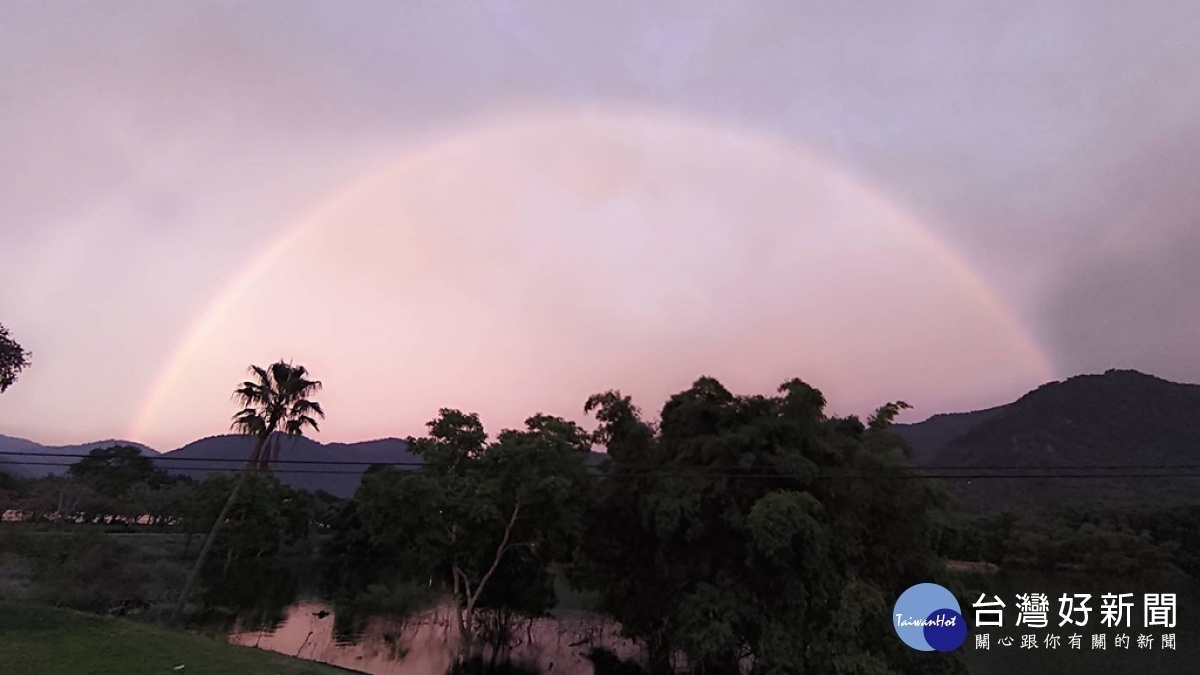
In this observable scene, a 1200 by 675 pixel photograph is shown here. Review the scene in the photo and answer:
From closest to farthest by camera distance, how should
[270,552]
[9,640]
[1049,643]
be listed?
[9,640]
[1049,643]
[270,552]

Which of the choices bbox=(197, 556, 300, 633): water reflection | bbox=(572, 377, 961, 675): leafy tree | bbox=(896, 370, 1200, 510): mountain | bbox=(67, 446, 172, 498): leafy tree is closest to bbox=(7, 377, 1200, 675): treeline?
bbox=(572, 377, 961, 675): leafy tree

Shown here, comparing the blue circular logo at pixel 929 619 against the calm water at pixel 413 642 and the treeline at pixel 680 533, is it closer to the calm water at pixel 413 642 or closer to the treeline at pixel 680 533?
the treeline at pixel 680 533

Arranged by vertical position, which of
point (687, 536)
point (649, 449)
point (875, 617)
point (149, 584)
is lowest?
point (149, 584)

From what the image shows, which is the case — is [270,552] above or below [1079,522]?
below

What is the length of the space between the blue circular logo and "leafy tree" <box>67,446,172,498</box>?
227ft

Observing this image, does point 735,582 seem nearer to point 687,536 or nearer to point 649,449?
point 687,536

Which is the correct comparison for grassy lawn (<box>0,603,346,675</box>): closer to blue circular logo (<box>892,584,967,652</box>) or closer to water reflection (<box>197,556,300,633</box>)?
blue circular logo (<box>892,584,967,652</box>)

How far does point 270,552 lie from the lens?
5553cm

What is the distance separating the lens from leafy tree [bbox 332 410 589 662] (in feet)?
72.7

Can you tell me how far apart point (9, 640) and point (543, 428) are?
15.0 m

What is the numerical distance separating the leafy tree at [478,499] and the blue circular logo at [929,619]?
34.7ft

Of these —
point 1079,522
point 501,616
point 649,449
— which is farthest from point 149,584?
point 1079,522

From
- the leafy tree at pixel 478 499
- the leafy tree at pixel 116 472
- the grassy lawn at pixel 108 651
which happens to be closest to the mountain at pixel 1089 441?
the leafy tree at pixel 478 499

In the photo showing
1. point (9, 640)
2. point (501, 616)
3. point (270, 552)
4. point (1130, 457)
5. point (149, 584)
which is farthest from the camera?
point (1130, 457)
